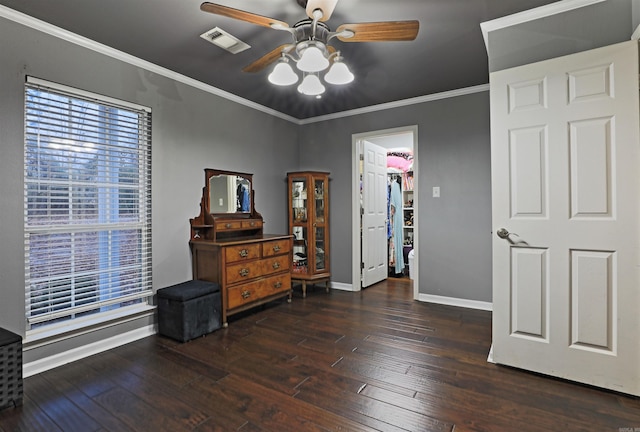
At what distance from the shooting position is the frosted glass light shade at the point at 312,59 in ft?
6.34

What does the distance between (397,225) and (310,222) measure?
184 centimetres

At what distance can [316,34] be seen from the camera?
2.07 m

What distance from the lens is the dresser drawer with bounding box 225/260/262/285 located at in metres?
3.16

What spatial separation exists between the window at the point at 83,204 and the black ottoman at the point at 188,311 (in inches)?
10.8

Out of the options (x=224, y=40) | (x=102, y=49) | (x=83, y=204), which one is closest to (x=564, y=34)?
(x=224, y=40)

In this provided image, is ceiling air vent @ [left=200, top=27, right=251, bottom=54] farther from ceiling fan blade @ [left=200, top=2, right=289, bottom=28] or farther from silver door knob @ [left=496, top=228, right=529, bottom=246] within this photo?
silver door knob @ [left=496, top=228, right=529, bottom=246]

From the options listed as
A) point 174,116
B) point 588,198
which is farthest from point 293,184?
point 588,198

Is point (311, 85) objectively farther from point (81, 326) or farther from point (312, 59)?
point (81, 326)

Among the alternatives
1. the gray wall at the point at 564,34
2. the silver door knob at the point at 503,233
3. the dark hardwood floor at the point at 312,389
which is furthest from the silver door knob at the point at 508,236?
the gray wall at the point at 564,34

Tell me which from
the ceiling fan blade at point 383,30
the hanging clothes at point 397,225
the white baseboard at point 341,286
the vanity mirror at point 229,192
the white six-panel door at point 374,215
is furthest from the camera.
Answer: the hanging clothes at point 397,225

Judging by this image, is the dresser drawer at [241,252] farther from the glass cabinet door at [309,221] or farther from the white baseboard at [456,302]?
the white baseboard at [456,302]

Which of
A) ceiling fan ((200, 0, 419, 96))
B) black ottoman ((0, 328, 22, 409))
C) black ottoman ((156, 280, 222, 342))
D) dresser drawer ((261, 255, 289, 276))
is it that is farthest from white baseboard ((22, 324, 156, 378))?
ceiling fan ((200, 0, 419, 96))

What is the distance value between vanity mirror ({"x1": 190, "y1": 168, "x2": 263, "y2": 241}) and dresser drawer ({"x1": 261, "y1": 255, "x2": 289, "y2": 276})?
1.50 ft

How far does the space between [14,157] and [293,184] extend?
2.87 metres
